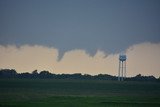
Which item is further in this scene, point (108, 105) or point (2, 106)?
point (108, 105)

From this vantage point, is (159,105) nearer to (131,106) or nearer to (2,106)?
(131,106)

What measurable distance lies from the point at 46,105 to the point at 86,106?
628 cm

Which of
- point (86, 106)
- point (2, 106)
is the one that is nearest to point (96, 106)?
point (86, 106)

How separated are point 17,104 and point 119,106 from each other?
53.1ft

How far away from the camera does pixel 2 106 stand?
75.5m

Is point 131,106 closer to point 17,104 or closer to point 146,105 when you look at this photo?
point 146,105

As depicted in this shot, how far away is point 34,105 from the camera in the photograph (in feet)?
257

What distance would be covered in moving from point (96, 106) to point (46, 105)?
787 cm

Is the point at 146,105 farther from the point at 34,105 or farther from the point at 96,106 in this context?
the point at 34,105

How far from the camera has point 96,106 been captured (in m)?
79.1

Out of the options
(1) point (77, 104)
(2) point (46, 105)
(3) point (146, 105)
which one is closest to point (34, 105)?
(2) point (46, 105)

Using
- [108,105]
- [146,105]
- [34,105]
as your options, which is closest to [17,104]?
[34,105]

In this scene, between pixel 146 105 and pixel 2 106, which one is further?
pixel 146 105

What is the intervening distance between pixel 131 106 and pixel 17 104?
18.1m
